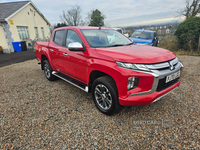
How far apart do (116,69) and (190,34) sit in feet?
30.6

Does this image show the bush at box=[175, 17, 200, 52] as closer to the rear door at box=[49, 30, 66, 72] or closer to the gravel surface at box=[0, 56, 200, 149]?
the gravel surface at box=[0, 56, 200, 149]

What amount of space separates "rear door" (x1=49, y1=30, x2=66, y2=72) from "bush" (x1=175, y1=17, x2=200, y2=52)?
29.9 ft

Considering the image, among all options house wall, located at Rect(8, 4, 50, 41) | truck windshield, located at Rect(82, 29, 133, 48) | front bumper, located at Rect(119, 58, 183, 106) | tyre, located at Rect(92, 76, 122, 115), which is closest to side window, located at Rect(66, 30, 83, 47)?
truck windshield, located at Rect(82, 29, 133, 48)

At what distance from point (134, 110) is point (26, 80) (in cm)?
432

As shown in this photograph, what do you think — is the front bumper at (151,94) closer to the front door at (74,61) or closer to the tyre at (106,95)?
the tyre at (106,95)

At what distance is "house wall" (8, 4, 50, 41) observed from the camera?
1357 centimetres

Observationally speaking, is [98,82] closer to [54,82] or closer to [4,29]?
[54,82]

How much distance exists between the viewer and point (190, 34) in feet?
28.1

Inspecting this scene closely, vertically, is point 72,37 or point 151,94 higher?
point 72,37

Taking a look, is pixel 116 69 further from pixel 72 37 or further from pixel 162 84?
pixel 72 37

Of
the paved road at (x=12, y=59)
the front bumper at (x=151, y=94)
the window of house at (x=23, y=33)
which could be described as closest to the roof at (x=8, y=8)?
the window of house at (x=23, y=33)

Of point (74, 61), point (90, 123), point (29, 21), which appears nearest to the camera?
point (90, 123)

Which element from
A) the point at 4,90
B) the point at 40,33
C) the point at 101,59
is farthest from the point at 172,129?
the point at 40,33

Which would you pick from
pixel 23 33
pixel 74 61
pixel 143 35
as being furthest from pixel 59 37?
pixel 23 33
